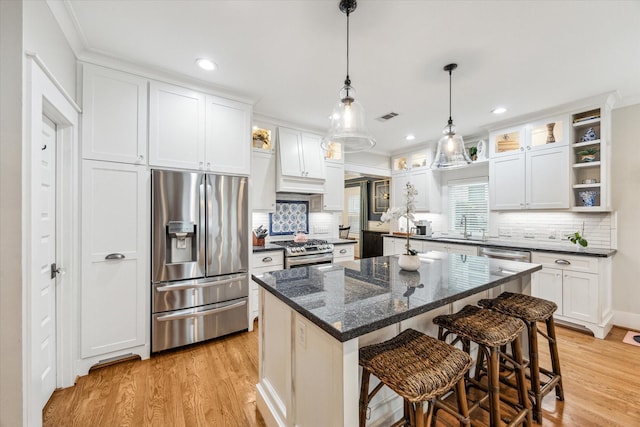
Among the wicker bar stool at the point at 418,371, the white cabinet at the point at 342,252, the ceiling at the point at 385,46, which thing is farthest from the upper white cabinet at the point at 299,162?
the wicker bar stool at the point at 418,371

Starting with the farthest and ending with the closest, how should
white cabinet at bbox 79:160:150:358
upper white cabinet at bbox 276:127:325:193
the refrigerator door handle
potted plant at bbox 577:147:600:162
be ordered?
upper white cabinet at bbox 276:127:325:193 → potted plant at bbox 577:147:600:162 → the refrigerator door handle → white cabinet at bbox 79:160:150:358

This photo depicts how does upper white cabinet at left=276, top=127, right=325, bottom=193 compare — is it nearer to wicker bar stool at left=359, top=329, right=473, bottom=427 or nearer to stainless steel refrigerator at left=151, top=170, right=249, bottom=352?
stainless steel refrigerator at left=151, top=170, right=249, bottom=352

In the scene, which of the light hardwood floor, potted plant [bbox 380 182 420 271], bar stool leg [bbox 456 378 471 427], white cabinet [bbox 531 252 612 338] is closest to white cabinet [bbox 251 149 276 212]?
the light hardwood floor

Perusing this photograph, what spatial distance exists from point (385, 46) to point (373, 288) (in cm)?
190

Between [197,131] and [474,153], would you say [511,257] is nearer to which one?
[474,153]

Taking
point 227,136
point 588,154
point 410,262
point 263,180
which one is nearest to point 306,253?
point 263,180

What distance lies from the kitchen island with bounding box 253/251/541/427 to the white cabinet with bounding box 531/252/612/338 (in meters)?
1.58

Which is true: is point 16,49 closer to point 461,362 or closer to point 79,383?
point 79,383

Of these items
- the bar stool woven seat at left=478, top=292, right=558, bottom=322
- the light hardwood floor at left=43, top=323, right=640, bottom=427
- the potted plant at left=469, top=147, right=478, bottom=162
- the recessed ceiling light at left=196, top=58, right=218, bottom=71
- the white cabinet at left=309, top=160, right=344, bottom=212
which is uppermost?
the recessed ceiling light at left=196, top=58, right=218, bottom=71

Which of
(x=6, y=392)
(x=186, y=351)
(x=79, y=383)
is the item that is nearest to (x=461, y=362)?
(x=6, y=392)

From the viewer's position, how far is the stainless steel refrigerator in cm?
253

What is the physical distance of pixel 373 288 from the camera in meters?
1.54

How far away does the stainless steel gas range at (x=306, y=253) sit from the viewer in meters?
3.50

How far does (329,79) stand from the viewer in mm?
2709
